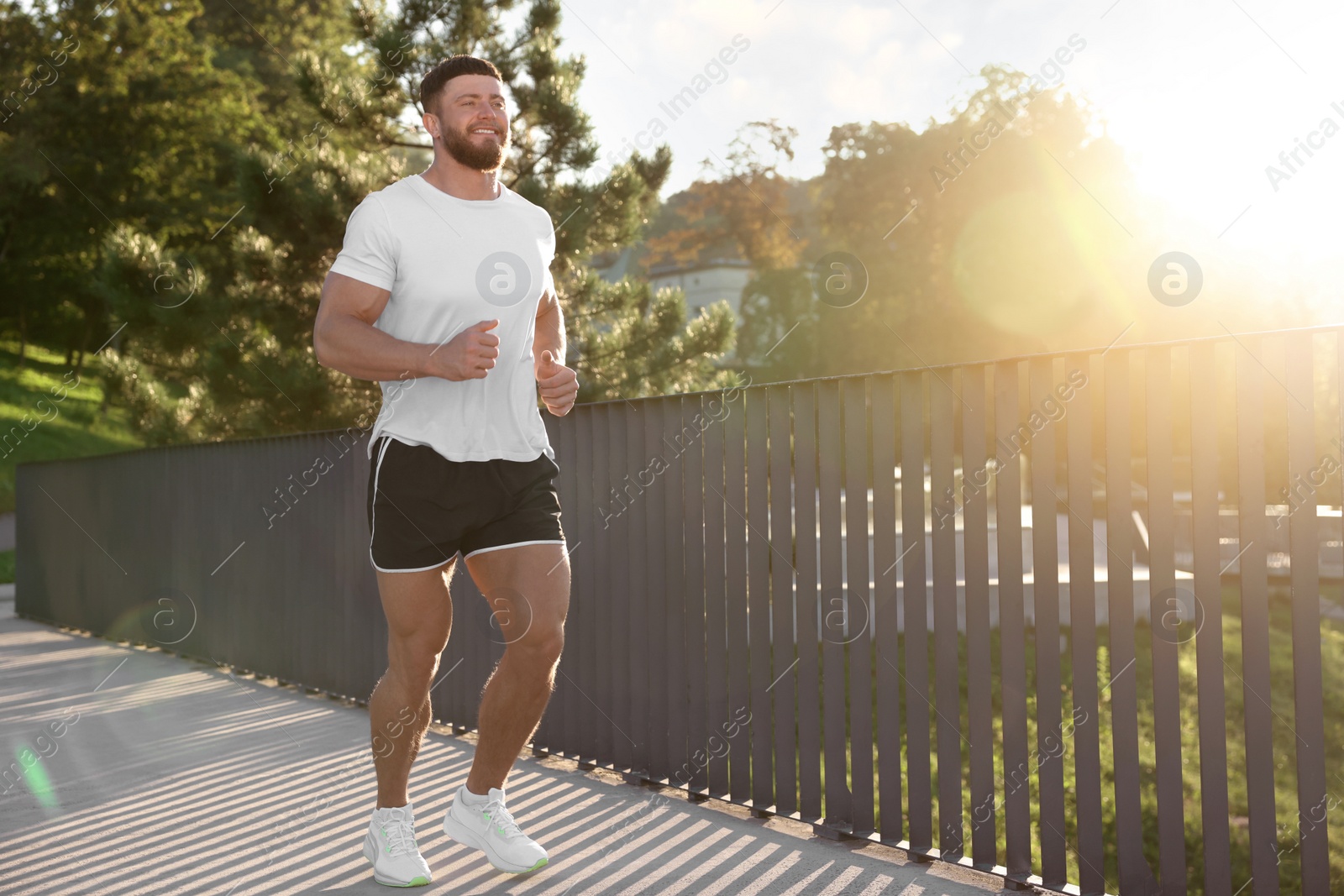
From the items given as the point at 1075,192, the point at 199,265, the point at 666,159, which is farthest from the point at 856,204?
the point at 199,265

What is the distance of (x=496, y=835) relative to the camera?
3041 mm

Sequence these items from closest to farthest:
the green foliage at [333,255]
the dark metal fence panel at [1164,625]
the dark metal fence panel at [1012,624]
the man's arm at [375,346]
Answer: the man's arm at [375,346] < the dark metal fence panel at [1164,625] < the dark metal fence panel at [1012,624] < the green foliage at [333,255]

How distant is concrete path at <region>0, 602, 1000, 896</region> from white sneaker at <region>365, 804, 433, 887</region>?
0.04 m

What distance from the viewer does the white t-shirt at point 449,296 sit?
2.90 metres

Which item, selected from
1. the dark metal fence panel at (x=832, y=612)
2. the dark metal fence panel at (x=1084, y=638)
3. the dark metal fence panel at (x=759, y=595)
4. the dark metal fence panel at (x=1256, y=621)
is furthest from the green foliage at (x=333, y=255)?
the dark metal fence panel at (x=1256, y=621)

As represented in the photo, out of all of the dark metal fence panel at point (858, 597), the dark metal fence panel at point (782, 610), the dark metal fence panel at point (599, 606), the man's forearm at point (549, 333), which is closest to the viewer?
the man's forearm at point (549, 333)

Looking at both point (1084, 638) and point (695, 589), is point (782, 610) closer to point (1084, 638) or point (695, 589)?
point (695, 589)

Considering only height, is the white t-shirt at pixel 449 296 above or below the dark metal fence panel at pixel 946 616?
above

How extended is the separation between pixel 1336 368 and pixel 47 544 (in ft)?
34.8

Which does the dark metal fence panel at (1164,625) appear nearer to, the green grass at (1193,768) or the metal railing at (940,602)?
the metal railing at (940,602)

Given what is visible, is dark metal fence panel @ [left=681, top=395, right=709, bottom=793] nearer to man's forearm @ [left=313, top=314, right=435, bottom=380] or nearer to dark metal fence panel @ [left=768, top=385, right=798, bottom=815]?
dark metal fence panel @ [left=768, top=385, right=798, bottom=815]

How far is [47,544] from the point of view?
10312 millimetres

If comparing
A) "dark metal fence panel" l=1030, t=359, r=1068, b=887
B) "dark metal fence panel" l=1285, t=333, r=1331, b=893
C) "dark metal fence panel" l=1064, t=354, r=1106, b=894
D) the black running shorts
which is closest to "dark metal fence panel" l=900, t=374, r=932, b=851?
"dark metal fence panel" l=1030, t=359, r=1068, b=887

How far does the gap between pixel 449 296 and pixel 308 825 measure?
180 cm
